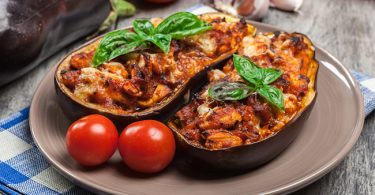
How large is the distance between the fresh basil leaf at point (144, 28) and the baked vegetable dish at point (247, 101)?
1.77 ft

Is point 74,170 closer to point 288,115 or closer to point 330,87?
point 288,115

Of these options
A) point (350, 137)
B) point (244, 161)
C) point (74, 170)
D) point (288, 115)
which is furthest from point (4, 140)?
point (350, 137)

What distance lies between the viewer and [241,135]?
3.19 meters

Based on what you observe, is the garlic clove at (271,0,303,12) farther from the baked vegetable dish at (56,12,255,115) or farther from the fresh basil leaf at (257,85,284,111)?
the fresh basil leaf at (257,85,284,111)

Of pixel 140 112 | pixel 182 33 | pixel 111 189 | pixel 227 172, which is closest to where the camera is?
pixel 111 189

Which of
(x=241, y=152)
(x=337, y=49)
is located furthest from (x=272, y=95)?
(x=337, y=49)

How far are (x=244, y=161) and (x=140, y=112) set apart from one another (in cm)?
75

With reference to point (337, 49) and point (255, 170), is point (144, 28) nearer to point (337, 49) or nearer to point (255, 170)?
point (255, 170)

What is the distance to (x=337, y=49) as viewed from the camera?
16.8 feet

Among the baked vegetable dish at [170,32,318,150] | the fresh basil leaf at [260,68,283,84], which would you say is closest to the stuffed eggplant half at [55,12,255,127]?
the baked vegetable dish at [170,32,318,150]

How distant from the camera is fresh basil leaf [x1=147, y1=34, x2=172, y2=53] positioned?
3.76 m

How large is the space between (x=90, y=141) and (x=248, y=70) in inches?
40.3

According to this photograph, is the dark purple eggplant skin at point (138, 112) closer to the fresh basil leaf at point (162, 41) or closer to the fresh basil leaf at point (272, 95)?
the fresh basil leaf at point (162, 41)

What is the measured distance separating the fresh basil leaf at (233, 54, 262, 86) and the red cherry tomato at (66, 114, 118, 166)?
33.3 inches
